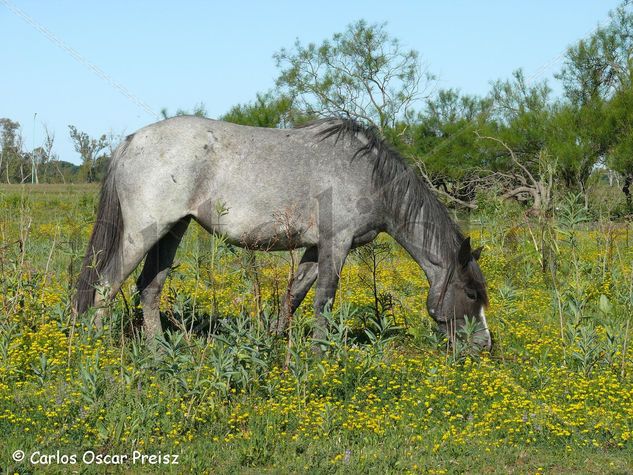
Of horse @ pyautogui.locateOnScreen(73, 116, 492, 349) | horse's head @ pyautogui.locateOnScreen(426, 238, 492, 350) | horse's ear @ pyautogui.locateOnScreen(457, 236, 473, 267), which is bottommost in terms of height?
horse's head @ pyautogui.locateOnScreen(426, 238, 492, 350)

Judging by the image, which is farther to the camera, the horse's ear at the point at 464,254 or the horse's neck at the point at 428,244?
the horse's neck at the point at 428,244

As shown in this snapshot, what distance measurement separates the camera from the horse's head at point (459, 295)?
22.1 feet

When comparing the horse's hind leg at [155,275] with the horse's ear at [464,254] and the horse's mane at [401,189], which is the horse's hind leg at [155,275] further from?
the horse's ear at [464,254]

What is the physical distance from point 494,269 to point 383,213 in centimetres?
415

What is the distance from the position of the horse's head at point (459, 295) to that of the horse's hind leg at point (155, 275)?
2.59 m

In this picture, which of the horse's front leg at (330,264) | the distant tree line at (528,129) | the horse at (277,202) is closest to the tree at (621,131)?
the distant tree line at (528,129)

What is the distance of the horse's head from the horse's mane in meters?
0.16

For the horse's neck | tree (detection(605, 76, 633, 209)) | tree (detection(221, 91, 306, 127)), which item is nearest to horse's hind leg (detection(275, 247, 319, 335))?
the horse's neck

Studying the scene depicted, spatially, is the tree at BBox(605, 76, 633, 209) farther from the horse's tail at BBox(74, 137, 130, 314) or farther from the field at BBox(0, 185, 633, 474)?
the horse's tail at BBox(74, 137, 130, 314)

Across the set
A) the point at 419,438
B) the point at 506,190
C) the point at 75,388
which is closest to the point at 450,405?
the point at 419,438

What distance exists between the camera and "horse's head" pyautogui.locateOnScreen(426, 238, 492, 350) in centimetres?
673

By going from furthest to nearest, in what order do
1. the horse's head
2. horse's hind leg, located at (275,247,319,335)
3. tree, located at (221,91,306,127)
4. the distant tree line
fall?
tree, located at (221,91,306,127) < the distant tree line < horse's hind leg, located at (275,247,319,335) < the horse's head

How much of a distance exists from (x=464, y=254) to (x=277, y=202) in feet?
6.04

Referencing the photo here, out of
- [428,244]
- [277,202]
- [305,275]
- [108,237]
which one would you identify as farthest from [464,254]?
[108,237]
